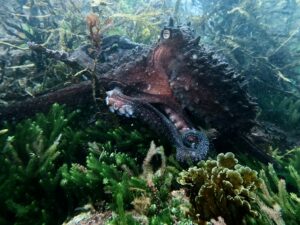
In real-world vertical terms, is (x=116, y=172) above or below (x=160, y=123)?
below

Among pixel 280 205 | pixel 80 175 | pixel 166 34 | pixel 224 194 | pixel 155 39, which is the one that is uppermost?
pixel 166 34

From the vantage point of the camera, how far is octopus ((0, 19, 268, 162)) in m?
3.62

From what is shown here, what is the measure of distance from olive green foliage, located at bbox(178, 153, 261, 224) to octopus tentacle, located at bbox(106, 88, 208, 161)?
1.83 feet

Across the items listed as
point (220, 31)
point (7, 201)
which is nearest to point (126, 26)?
point (220, 31)

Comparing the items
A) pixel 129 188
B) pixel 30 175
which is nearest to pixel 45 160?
pixel 30 175

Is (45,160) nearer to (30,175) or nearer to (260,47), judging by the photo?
(30,175)

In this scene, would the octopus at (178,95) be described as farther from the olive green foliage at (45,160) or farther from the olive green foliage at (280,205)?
the olive green foliage at (280,205)

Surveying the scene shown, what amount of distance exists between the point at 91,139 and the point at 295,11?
388 inches

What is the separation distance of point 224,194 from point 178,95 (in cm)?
156

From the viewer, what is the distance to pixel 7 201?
297cm

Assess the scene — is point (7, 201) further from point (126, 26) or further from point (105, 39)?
point (126, 26)

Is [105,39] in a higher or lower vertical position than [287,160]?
higher

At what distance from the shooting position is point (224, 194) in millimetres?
2523

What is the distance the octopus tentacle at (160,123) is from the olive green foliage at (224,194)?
0.56 metres
